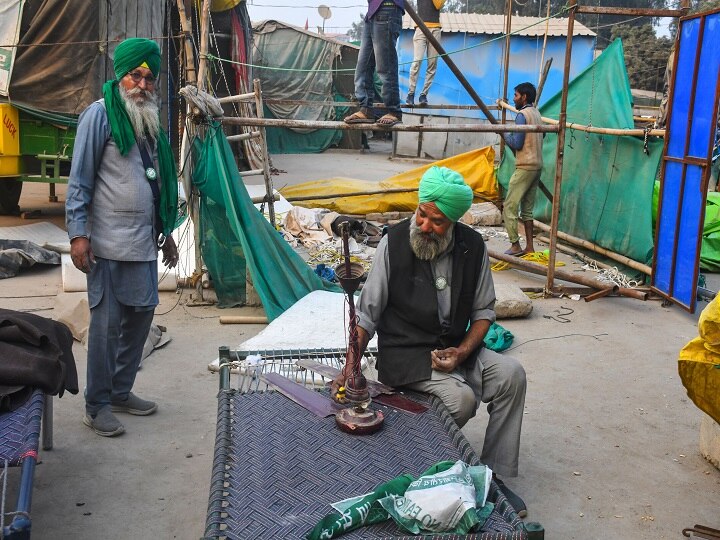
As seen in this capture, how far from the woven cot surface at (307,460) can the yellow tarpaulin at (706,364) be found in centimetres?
108

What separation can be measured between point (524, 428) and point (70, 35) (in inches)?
282

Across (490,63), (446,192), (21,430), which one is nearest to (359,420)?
(446,192)

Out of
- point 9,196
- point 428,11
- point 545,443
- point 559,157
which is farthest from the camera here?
point 428,11

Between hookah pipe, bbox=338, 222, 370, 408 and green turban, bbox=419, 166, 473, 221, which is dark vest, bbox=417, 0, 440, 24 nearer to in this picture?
green turban, bbox=419, 166, 473, 221

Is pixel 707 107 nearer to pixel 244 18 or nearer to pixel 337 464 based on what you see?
pixel 337 464

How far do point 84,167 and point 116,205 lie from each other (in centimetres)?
23

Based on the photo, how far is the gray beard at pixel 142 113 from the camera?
3.81 m

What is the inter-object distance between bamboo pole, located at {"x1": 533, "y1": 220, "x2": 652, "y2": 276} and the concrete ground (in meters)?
0.98

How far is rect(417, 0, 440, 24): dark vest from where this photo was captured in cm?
1198

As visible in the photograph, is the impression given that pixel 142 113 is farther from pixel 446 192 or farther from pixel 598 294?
pixel 598 294

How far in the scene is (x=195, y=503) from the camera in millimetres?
3395

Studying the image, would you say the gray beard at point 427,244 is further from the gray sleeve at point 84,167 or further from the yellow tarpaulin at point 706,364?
the gray sleeve at point 84,167

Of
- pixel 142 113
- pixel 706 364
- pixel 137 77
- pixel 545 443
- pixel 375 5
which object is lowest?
pixel 545 443

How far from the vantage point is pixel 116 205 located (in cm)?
381
